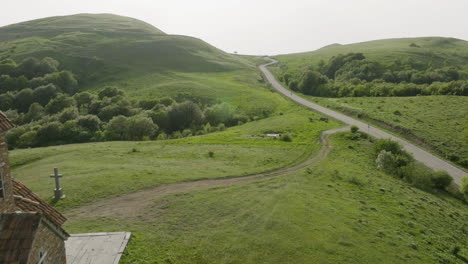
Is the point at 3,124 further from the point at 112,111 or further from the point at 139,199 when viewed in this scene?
the point at 112,111

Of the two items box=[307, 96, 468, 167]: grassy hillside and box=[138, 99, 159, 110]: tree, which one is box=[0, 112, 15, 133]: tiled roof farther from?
box=[138, 99, 159, 110]: tree

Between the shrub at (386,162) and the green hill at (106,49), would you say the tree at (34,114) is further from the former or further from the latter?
the shrub at (386,162)

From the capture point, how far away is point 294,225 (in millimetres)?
23172

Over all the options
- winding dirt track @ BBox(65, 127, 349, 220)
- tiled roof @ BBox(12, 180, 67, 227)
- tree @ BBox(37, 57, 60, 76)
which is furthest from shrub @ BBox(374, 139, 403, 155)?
tree @ BBox(37, 57, 60, 76)

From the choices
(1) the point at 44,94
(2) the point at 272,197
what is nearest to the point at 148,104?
(1) the point at 44,94

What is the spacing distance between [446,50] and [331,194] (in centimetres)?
19421

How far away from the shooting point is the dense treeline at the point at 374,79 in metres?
93.4

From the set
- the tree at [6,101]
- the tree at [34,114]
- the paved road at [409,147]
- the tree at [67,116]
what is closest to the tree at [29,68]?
the tree at [6,101]

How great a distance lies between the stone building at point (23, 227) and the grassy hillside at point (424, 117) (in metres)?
57.9

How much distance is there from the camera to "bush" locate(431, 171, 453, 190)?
41344mm

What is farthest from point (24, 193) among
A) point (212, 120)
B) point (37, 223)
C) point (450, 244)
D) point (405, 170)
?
point (212, 120)

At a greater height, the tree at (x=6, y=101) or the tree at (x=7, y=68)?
the tree at (x=7, y=68)

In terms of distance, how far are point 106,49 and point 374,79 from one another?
123 metres

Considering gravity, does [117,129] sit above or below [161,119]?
below
